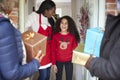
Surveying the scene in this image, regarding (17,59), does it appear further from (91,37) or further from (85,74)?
(85,74)

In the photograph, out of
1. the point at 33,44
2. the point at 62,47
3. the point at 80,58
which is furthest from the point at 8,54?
the point at 62,47

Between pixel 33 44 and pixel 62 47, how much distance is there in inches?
79.7

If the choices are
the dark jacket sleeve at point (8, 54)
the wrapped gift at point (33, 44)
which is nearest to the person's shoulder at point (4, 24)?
the dark jacket sleeve at point (8, 54)

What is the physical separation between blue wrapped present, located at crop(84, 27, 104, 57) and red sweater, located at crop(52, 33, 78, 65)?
195 cm

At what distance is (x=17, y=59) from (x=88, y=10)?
284 centimetres

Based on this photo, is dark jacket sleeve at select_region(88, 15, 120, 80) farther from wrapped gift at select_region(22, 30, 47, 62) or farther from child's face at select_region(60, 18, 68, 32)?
child's face at select_region(60, 18, 68, 32)

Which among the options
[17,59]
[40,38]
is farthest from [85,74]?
[17,59]

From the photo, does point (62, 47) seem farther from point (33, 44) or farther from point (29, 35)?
point (33, 44)

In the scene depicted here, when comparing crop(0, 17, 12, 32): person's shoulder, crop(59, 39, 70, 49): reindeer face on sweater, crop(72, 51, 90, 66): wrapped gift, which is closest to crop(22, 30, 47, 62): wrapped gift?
crop(72, 51, 90, 66): wrapped gift

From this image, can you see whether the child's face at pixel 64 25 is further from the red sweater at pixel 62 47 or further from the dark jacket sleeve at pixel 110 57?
the dark jacket sleeve at pixel 110 57

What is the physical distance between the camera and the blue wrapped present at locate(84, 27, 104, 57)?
2.12 m

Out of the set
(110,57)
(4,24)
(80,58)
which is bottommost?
(80,58)

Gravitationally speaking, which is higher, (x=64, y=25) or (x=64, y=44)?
(x=64, y=25)

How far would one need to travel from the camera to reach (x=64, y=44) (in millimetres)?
4172
